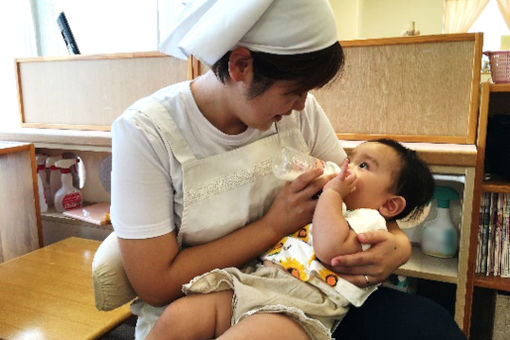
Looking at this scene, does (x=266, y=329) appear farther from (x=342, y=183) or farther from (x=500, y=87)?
(x=500, y=87)

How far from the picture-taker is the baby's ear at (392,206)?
1.06m

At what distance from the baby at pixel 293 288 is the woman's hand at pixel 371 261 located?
2cm

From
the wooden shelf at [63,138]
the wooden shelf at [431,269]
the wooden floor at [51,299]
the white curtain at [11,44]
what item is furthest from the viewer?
the white curtain at [11,44]

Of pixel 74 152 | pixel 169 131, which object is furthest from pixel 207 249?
pixel 74 152

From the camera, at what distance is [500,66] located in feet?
4.77

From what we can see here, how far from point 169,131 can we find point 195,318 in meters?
0.38

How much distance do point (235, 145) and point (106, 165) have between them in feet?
4.80

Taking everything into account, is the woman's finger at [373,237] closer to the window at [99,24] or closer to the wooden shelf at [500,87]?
the wooden shelf at [500,87]

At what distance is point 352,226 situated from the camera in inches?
36.4

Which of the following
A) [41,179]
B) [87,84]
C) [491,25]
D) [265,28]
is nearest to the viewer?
[265,28]

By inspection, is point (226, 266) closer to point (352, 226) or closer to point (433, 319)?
point (352, 226)

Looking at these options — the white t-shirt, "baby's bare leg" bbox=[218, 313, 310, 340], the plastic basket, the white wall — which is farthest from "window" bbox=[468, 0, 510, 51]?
"baby's bare leg" bbox=[218, 313, 310, 340]

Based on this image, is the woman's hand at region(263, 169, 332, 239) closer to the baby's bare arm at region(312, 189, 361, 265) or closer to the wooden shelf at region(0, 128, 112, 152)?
the baby's bare arm at region(312, 189, 361, 265)

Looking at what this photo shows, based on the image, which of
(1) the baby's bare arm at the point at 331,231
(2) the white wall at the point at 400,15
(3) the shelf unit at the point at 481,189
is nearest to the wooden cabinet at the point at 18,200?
(1) the baby's bare arm at the point at 331,231
